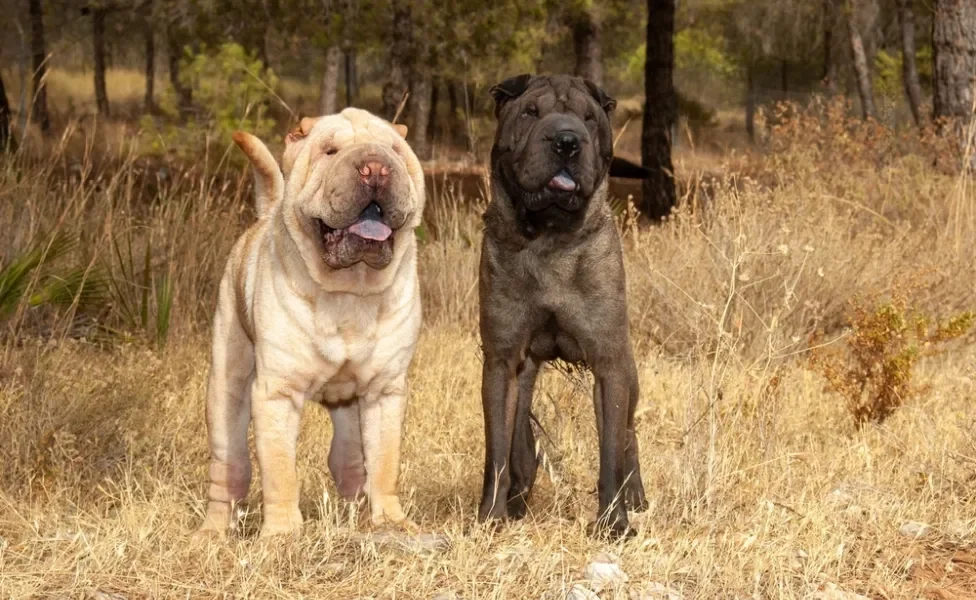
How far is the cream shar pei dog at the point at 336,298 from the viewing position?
3861 mm

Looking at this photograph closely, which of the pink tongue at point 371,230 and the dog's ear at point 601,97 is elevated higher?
the dog's ear at point 601,97

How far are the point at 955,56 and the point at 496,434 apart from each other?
8.58m

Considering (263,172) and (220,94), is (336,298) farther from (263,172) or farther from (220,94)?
(220,94)

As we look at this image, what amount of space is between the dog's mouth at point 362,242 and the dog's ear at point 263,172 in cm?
54

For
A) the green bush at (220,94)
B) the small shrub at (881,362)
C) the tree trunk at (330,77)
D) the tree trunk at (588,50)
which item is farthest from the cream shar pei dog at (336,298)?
the tree trunk at (588,50)

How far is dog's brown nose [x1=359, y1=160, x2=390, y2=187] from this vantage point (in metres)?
3.78

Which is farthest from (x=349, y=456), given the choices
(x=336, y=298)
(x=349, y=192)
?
(x=349, y=192)

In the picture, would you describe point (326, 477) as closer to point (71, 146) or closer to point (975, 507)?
point (975, 507)

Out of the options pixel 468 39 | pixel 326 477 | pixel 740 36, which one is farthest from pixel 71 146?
pixel 740 36

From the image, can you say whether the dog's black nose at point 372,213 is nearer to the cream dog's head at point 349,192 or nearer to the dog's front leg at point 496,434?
the cream dog's head at point 349,192

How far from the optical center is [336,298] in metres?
4.04

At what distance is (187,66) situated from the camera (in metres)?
22.3

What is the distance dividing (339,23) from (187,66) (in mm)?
2969

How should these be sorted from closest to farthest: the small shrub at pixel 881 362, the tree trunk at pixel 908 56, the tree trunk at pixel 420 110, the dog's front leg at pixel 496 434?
the dog's front leg at pixel 496 434 < the small shrub at pixel 881 362 < the tree trunk at pixel 908 56 < the tree trunk at pixel 420 110
